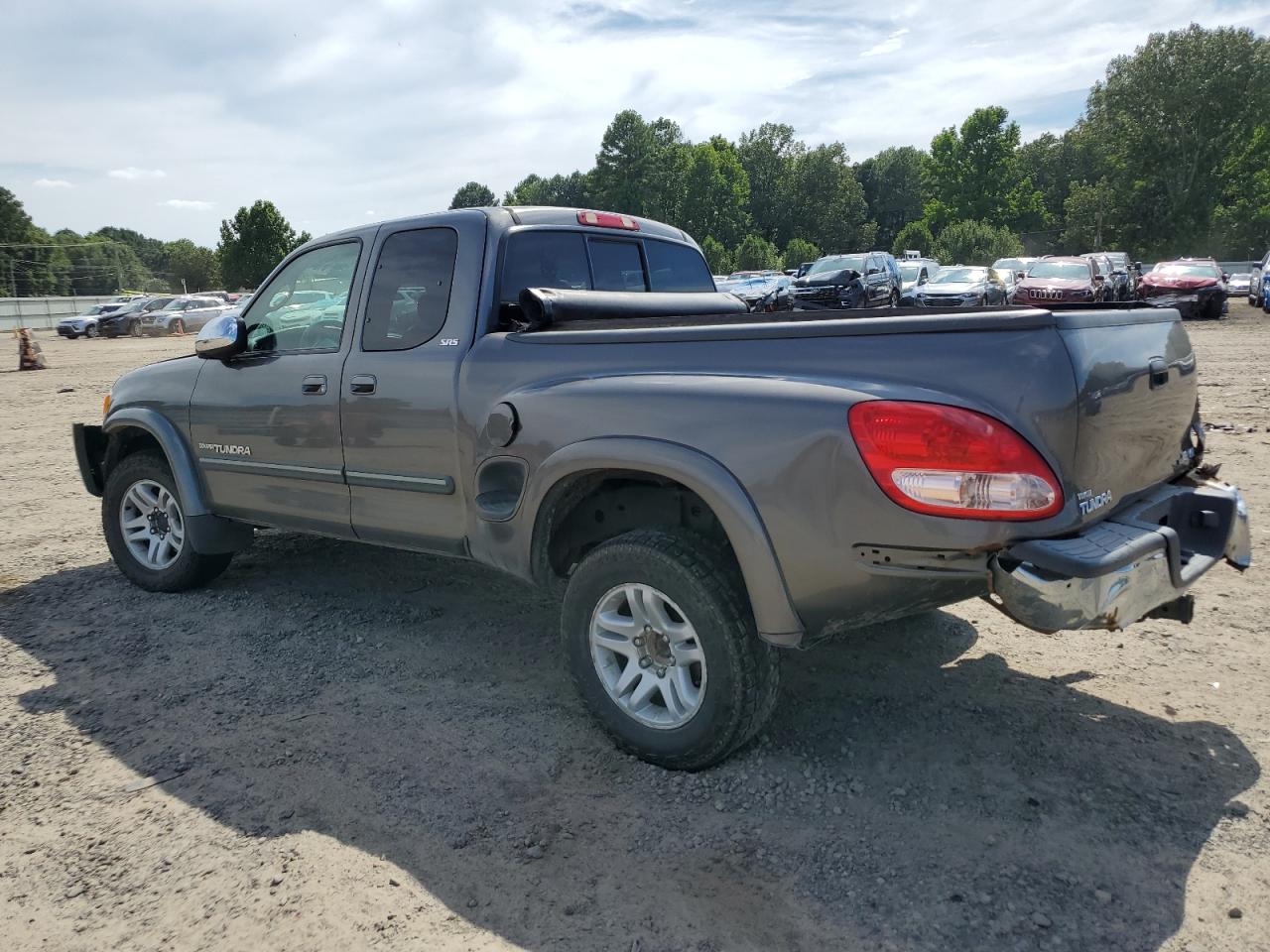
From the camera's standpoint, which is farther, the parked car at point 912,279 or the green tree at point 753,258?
the green tree at point 753,258

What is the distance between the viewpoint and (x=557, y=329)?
3611 mm

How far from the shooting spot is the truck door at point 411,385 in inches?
147

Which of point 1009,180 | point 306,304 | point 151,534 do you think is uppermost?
point 1009,180

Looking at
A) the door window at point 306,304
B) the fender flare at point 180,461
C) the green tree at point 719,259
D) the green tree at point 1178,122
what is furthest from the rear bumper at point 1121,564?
the green tree at point 1178,122

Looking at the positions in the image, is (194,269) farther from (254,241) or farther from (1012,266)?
(1012,266)

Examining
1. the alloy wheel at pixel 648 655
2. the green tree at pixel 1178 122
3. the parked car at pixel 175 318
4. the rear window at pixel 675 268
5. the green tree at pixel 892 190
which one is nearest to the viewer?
the alloy wheel at pixel 648 655

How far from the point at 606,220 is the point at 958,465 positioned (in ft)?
8.47

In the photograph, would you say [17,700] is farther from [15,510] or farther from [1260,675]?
[1260,675]

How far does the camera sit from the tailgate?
8.34 ft

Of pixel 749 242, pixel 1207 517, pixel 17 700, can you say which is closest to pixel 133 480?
pixel 17 700

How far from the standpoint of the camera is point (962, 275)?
2498 cm

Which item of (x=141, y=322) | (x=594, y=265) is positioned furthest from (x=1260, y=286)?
(x=141, y=322)

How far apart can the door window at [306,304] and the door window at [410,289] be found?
0.21 m

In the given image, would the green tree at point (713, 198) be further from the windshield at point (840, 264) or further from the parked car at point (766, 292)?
the windshield at point (840, 264)
